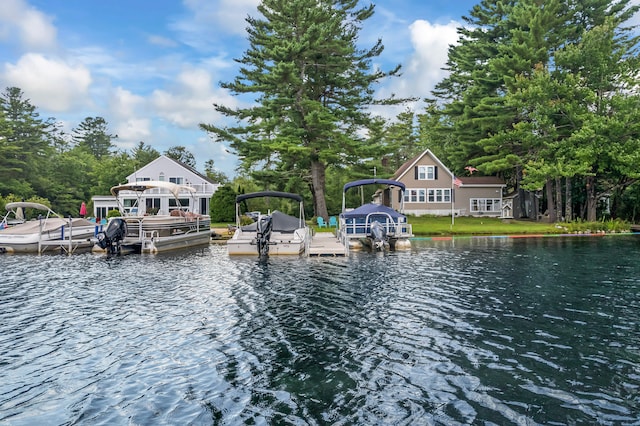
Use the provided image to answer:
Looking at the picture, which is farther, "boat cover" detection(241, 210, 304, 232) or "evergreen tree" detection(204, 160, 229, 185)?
"evergreen tree" detection(204, 160, 229, 185)

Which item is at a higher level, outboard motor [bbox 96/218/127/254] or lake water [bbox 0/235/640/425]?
outboard motor [bbox 96/218/127/254]

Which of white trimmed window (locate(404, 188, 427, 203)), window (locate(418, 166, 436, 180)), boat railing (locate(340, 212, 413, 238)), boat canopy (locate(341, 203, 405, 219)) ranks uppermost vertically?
window (locate(418, 166, 436, 180))

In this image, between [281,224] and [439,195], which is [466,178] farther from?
[281,224]

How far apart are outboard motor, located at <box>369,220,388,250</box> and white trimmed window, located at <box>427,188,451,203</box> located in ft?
84.0

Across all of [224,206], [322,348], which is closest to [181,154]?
[224,206]

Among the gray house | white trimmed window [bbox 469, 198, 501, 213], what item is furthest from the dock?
white trimmed window [bbox 469, 198, 501, 213]

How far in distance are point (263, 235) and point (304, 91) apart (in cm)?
1984

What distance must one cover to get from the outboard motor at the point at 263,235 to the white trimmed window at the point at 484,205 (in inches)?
1334

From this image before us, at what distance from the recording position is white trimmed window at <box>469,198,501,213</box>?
4972cm

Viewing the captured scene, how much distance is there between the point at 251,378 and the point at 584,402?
15.7 ft

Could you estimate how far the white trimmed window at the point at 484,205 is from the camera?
4972 centimetres

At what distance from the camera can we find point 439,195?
48688mm

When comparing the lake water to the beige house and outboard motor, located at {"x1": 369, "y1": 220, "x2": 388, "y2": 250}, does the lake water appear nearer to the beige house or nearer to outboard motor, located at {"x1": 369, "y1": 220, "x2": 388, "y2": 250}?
outboard motor, located at {"x1": 369, "y1": 220, "x2": 388, "y2": 250}

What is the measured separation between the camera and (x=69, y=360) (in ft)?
25.4
